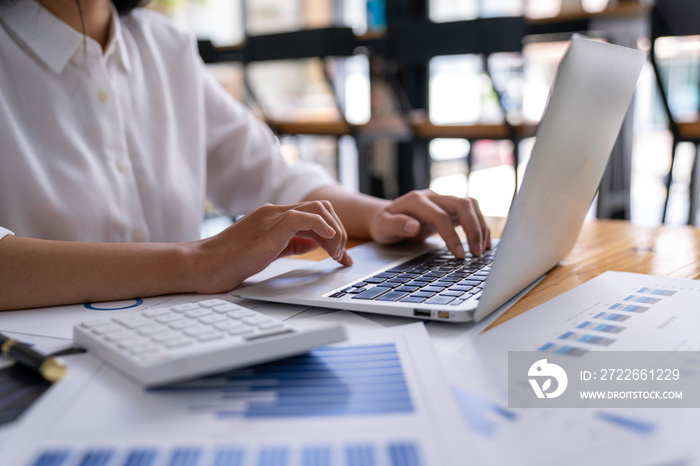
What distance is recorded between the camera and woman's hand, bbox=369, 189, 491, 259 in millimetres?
876

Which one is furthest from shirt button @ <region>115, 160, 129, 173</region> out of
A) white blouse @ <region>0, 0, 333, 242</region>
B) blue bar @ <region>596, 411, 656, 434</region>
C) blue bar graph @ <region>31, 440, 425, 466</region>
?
blue bar @ <region>596, 411, 656, 434</region>

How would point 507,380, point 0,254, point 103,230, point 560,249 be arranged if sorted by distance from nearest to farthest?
point 507,380 < point 0,254 < point 560,249 < point 103,230

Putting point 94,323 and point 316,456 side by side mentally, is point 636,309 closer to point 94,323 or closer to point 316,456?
point 316,456

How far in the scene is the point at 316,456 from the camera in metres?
0.35

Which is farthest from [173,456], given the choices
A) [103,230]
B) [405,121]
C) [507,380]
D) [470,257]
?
[405,121]

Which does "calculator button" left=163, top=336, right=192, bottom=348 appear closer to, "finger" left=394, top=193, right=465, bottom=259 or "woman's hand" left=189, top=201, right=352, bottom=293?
"woman's hand" left=189, top=201, right=352, bottom=293

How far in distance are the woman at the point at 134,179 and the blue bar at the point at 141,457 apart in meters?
0.36

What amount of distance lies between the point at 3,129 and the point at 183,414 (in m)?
0.68

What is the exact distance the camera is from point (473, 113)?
12.6 ft

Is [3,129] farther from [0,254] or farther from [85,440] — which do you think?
[85,440]

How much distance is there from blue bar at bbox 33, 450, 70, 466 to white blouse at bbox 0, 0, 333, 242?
0.42 metres

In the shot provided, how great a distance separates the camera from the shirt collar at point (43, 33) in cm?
94

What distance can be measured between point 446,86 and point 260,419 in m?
3.84

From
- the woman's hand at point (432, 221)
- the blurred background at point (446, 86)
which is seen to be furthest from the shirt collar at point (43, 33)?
the blurred background at point (446, 86)
